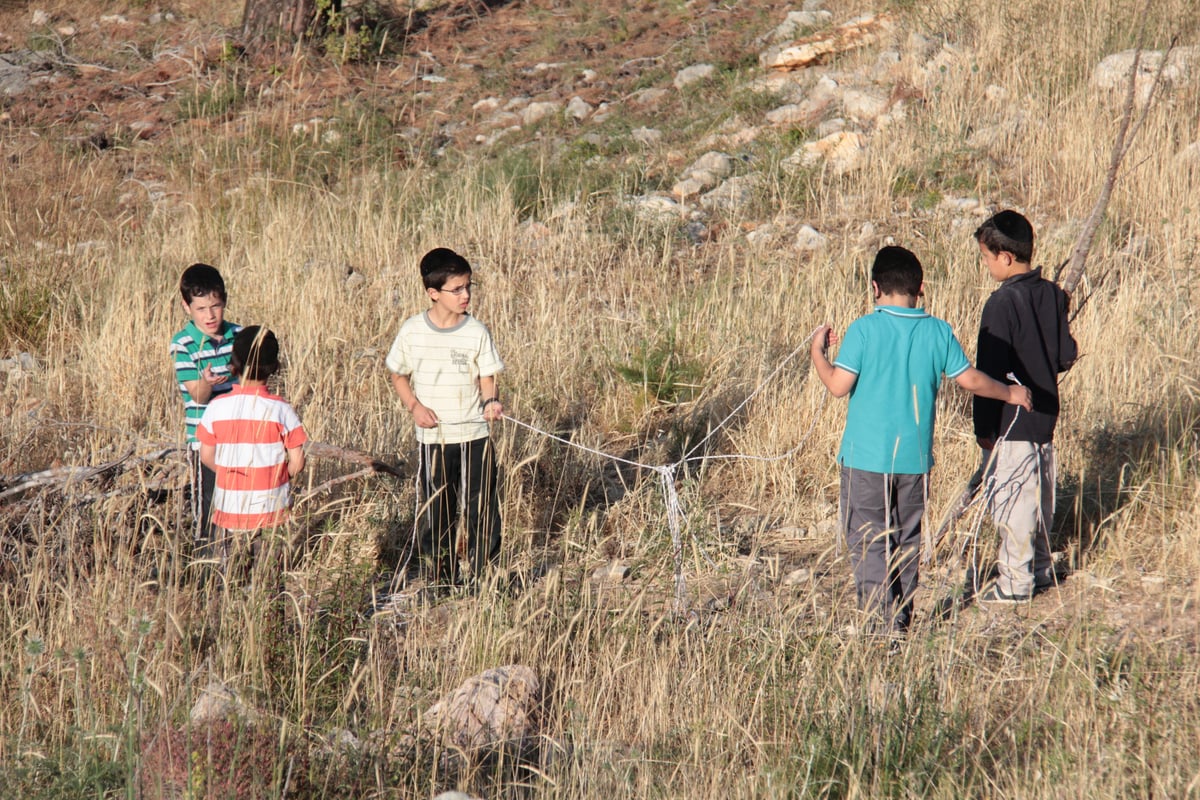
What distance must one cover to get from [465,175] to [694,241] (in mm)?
1860

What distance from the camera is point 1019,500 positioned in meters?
4.04

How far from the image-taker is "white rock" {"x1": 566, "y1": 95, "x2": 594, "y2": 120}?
379 inches

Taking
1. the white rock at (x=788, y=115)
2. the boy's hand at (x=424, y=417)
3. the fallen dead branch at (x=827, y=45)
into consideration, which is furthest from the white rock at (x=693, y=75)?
the boy's hand at (x=424, y=417)

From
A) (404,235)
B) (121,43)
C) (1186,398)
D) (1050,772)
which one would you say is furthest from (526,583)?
(121,43)

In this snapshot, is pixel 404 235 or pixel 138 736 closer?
pixel 138 736

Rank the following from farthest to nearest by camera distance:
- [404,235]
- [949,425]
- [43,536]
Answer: [404,235] < [949,425] < [43,536]

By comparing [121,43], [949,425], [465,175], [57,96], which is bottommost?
[949,425]

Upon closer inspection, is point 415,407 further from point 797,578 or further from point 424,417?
point 797,578

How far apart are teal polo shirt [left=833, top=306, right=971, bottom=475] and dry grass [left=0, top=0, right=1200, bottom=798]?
45 centimetres

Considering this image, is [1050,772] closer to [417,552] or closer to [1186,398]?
[417,552]

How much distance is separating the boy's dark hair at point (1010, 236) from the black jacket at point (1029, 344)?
90mm

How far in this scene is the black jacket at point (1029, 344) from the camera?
3.95 meters

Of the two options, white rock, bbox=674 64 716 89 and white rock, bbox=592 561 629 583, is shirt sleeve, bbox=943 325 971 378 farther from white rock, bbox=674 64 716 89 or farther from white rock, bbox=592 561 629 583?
white rock, bbox=674 64 716 89

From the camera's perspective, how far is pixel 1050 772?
8.80 ft
